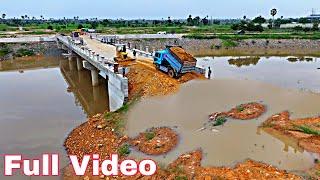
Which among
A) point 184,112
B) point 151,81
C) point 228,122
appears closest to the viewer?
point 228,122

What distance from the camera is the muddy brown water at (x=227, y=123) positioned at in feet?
41.3

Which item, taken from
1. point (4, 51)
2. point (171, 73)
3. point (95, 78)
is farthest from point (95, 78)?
point (4, 51)

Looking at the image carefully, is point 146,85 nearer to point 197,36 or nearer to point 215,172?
point 215,172

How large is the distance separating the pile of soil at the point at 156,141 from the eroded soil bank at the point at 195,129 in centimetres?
36

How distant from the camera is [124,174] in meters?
13.6

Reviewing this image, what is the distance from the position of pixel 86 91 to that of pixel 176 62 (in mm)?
12975

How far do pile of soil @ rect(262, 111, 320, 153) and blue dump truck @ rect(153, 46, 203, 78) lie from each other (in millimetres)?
8619

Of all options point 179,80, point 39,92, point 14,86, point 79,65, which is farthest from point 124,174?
point 79,65

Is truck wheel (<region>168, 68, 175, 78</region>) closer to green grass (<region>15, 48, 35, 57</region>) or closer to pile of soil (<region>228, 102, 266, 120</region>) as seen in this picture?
pile of soil (<region>228, 102, 266, 120</region>)

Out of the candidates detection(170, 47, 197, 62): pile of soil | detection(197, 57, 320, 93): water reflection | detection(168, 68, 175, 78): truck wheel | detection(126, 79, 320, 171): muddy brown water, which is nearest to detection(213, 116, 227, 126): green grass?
detection(126, 79, 320, 171): muddy brown water

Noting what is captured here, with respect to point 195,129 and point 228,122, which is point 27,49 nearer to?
point 195,129

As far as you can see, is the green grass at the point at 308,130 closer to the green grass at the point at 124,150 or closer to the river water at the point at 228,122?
the river water at the point at 228,122

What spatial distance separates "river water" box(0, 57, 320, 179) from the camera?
43.5ft

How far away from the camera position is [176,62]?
23797 mm
